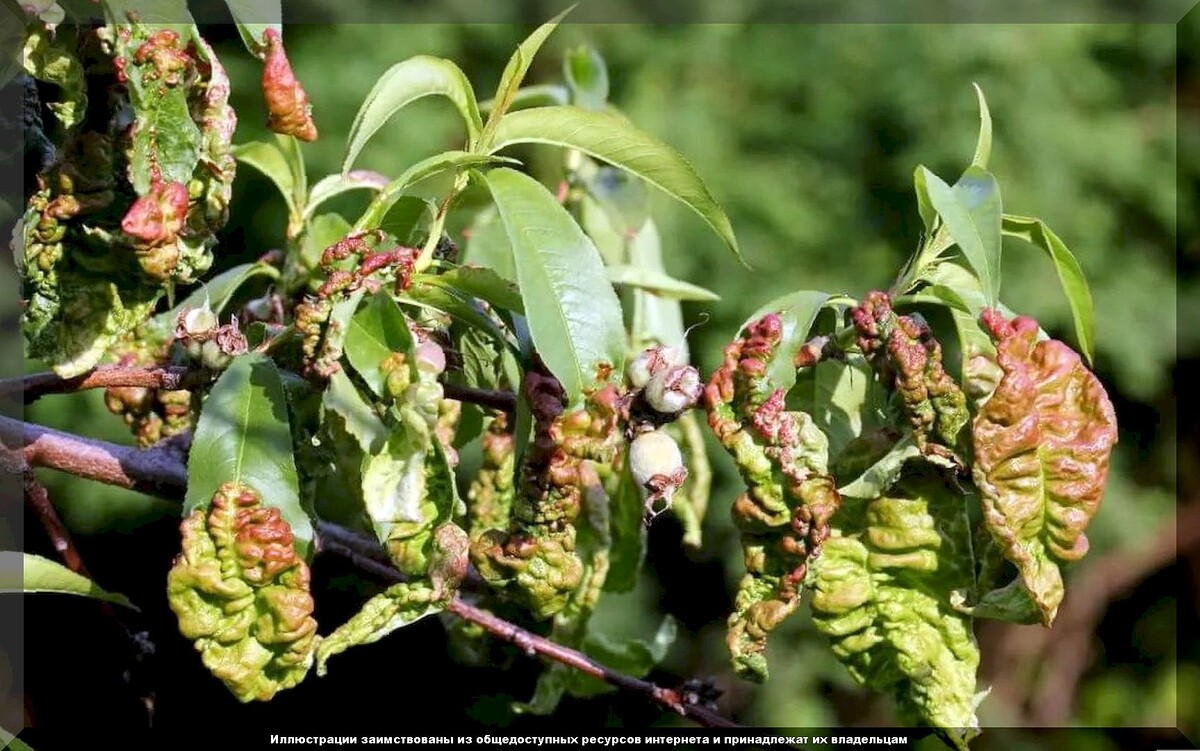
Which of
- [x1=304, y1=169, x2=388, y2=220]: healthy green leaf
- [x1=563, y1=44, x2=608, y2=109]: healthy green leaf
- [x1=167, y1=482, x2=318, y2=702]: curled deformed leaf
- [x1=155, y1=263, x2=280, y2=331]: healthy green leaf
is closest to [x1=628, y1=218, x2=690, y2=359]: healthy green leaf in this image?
[x1=563, y1=44, x2=608, y2=109]: healthy green leaf

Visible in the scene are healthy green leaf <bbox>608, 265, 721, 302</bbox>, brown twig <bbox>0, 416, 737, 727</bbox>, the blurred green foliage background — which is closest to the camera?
brown twig <bbox>0, 416, 737, 727</bbox>

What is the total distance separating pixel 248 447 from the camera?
3.56 feet

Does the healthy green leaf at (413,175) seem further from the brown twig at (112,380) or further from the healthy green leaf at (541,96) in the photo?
the healthy green leaf at (541,96)

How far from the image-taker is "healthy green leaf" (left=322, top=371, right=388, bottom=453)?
106 centimetres

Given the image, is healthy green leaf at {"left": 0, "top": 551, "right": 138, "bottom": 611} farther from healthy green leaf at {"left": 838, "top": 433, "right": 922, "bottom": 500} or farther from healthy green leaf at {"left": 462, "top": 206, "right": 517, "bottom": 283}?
healthy green leaf at {"left": 838, "top": 433, "right": 922, "bottom": 500}

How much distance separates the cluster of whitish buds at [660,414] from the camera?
3.69 ft

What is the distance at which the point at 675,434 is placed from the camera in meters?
1.63

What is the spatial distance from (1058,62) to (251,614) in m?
3.11

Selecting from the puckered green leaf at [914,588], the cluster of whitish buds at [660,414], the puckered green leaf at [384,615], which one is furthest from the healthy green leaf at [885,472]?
the puckered green leaf at [384,615]

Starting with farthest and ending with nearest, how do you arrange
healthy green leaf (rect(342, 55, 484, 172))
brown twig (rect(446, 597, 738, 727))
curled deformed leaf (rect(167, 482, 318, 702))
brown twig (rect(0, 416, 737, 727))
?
brown twig (rect(446, 597, 738, 727))
brown twig (rect(0, 416, 737, 727))
healthy green leaf (rect(342, 55, 484, 172))
curled deformed leaf (rect(167, 482, 318, 702))

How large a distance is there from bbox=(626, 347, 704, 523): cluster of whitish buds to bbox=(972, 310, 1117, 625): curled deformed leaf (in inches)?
9.8

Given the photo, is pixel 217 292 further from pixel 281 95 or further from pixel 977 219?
pixel 977 219

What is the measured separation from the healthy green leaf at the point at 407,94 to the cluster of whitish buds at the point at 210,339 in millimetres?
179

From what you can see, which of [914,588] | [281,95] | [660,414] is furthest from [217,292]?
[914,588]
